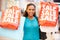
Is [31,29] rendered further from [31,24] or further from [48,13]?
[48,13]

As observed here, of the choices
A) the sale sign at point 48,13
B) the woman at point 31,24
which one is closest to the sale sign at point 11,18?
the woman at point 31,24

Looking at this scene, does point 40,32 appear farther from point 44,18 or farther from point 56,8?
point 56,8

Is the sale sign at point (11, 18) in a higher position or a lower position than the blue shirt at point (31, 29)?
higher

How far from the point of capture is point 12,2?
1.21 metres

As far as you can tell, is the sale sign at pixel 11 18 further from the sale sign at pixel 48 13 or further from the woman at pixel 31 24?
the sale sign at pixel 48 13

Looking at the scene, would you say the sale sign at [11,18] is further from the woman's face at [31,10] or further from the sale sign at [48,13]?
the sale sign at [48,13]

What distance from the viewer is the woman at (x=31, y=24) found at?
3.81 feet

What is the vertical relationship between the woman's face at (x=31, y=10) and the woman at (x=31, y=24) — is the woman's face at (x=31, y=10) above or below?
above

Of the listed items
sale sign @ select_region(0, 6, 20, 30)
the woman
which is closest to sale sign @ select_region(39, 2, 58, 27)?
the woman

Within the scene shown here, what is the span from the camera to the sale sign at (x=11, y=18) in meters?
1.18

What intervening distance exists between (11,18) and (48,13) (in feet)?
1.07

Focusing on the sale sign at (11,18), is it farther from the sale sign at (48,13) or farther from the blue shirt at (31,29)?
the sale sign at (48,13)

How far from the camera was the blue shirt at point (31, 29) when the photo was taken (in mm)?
1166

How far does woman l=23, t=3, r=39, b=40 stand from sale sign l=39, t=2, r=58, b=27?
6 cm
